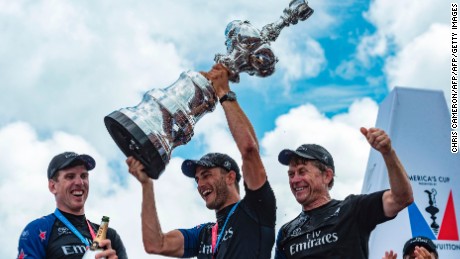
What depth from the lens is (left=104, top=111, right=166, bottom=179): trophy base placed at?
3684 millimetres

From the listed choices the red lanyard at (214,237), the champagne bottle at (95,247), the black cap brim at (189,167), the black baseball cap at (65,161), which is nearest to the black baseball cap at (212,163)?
the black cap brim at (189,167)

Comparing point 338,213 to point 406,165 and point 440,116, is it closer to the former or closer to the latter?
point 406,165

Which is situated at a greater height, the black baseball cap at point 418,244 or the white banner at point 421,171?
the white banner at point 421,171

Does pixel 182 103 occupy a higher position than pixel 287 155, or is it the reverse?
pixel 287 155

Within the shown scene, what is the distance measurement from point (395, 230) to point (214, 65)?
6.41 metres

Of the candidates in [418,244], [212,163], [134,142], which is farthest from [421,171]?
[134,142]

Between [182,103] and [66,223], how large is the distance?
155cm

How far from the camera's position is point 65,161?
5203 millimetres

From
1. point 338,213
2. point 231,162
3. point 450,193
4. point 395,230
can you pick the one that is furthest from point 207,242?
point 450,193

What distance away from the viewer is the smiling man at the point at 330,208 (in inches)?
163

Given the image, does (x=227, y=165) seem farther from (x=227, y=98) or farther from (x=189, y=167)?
(x=227, y=98)

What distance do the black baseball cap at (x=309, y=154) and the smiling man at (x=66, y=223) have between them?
1.48 metres

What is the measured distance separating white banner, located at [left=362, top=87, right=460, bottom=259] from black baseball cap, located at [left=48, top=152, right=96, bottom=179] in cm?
578

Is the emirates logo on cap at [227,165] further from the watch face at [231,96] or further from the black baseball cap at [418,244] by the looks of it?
the black baseball cap at [418,244]
